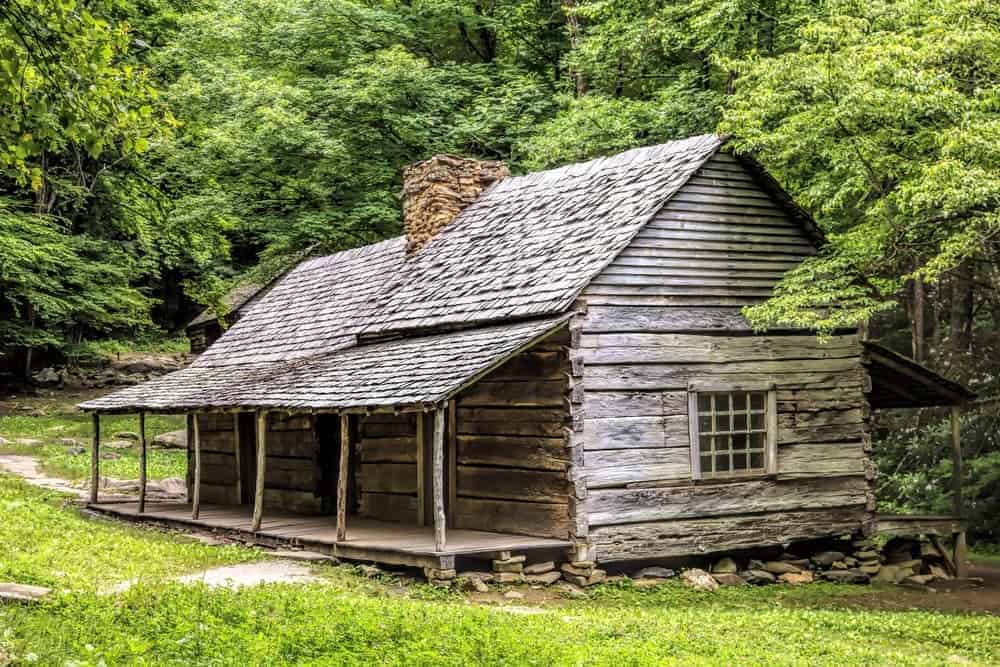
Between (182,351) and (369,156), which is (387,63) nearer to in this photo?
(369,156)

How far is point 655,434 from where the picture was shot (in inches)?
549

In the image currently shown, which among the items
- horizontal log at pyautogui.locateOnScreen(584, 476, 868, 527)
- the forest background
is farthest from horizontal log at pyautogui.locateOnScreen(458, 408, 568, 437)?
the forest background

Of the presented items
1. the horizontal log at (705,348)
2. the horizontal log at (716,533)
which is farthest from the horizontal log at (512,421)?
the horizontal log at (716,533)

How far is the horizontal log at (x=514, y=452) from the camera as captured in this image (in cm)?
1345

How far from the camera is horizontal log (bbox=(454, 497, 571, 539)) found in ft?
44.0

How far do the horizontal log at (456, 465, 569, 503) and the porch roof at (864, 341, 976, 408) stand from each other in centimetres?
554

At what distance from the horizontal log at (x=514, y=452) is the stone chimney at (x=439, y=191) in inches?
227

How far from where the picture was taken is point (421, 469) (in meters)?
15.5

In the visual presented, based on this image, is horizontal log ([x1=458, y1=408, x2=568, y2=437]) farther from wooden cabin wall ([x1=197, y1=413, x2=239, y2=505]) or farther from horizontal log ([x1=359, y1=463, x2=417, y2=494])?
wooden cabin wall ([x1=197, y1=413, x2=239, y2=505])

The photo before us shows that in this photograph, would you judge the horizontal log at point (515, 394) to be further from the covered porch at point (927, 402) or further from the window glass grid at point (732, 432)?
the covered porch at point (927, 402)

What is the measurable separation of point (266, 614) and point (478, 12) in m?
27.7

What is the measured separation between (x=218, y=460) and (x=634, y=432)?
1106 centimetres

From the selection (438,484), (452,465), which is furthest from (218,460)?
(438,484)

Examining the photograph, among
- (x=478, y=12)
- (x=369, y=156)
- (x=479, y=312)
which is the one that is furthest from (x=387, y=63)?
(x=479, y=312)
